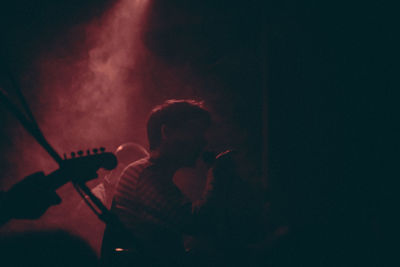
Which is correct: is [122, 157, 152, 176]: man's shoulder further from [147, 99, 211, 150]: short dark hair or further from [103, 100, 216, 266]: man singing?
[147, 99, 211, 150]: short dark hair

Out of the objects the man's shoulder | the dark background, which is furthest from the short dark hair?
the dark background

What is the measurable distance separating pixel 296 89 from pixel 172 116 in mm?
1583

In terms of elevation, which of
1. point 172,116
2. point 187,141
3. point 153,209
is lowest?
point 153,209

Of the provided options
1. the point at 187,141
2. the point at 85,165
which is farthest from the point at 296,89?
the point at 85,165

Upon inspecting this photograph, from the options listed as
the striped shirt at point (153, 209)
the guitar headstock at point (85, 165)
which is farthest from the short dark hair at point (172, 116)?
the guitar headstock at point (85, 165)

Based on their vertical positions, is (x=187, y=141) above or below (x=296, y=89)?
above

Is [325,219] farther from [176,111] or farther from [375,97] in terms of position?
[176,111]

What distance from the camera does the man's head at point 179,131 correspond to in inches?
89.5

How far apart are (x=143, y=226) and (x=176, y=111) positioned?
42.5 inches

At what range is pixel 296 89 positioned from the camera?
9.72 feet

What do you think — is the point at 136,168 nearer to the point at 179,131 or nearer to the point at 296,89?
the point at 179,131

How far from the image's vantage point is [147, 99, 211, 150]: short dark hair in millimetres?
2377

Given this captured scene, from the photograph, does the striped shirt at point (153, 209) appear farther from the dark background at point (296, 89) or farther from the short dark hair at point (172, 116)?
the dark background at point (296, 89)

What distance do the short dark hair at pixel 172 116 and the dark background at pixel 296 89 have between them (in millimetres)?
981
